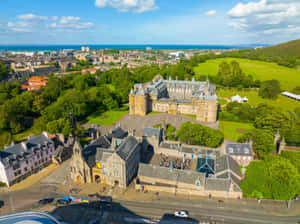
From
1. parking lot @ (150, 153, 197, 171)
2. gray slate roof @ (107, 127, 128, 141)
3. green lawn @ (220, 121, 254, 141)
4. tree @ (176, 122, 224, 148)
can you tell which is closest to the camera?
parking lot @ (150, 153, 197, 171)

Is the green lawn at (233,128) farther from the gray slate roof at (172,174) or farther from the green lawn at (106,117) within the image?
the green lawn at (106,117)

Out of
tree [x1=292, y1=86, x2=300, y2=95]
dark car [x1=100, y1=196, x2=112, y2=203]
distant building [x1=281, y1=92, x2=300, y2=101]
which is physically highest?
tree [x1=292, y1=86, x2=300, y2=95]

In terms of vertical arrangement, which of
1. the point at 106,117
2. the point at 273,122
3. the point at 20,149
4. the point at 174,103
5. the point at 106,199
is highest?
the point at 174,103

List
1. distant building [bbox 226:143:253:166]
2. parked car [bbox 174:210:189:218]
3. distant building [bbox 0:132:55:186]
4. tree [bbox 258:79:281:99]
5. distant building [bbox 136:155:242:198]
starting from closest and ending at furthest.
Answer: parked car [bbox 174:210:189:218] → distant building [bbox 136:155:242:198] → distant building [bbox 0:132:55:186] → distant building [bbox 226:143:253:166] → tree [bbox 258:79:281:99]

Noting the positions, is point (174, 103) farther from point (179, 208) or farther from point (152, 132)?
point (179, 208)

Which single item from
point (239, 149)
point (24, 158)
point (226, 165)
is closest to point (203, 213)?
point (226, 165)

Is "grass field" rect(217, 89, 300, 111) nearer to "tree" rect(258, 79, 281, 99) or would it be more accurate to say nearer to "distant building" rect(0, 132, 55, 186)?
"tree" rect(258, 79, 281, 99)

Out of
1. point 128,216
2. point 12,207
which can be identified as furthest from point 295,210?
point 12,207

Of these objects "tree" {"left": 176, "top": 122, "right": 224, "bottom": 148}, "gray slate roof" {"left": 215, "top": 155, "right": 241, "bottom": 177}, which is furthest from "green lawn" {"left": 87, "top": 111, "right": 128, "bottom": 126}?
"gray slate roof" {"left": 215, "top": 155, "right": 241, "bottom": 177}
